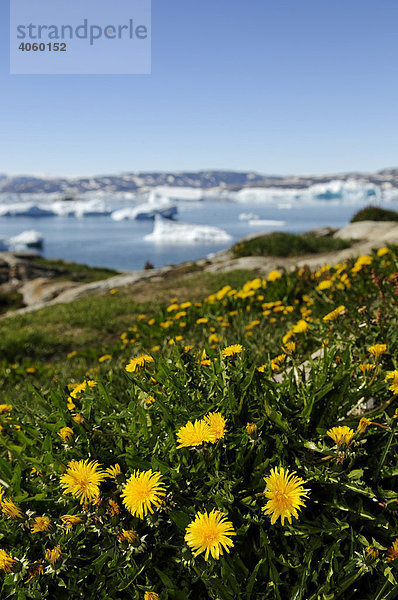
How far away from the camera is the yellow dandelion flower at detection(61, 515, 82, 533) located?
161 cm

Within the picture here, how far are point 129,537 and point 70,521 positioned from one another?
0.26 metres

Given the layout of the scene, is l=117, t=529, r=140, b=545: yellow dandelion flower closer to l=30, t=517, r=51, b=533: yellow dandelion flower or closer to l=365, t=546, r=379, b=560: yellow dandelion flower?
l=30, t=517, r=51, b=533: yellow dandelion flower

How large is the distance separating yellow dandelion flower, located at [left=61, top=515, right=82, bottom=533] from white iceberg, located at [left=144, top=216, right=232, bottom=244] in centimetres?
5445

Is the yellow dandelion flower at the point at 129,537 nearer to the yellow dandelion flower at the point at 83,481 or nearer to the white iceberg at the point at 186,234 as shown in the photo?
the yellow dandelion flower at the point at 83,481

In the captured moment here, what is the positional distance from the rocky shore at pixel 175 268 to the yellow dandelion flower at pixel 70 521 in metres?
7.42

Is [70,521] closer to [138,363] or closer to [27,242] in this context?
[138,363]

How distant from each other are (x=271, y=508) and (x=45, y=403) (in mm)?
1407

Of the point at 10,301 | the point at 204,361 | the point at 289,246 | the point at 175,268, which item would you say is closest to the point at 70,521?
the point at 204,361

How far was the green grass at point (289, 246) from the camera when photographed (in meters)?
15.9

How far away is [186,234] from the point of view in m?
59.3

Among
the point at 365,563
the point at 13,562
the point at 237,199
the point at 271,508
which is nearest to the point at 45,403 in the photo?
the point at 13,562

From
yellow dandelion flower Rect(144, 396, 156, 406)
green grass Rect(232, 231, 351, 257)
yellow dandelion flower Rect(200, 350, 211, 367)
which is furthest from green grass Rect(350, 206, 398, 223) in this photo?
yellow dandelion flower Rect(144, 396, 156, 406)

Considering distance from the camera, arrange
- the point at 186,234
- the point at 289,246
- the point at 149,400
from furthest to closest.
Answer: the point at 186,234 → the point at 289,246 → the point at 149,400

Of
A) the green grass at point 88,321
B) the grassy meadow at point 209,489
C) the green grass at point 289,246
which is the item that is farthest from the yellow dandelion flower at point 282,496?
the green grass at point 289,246
